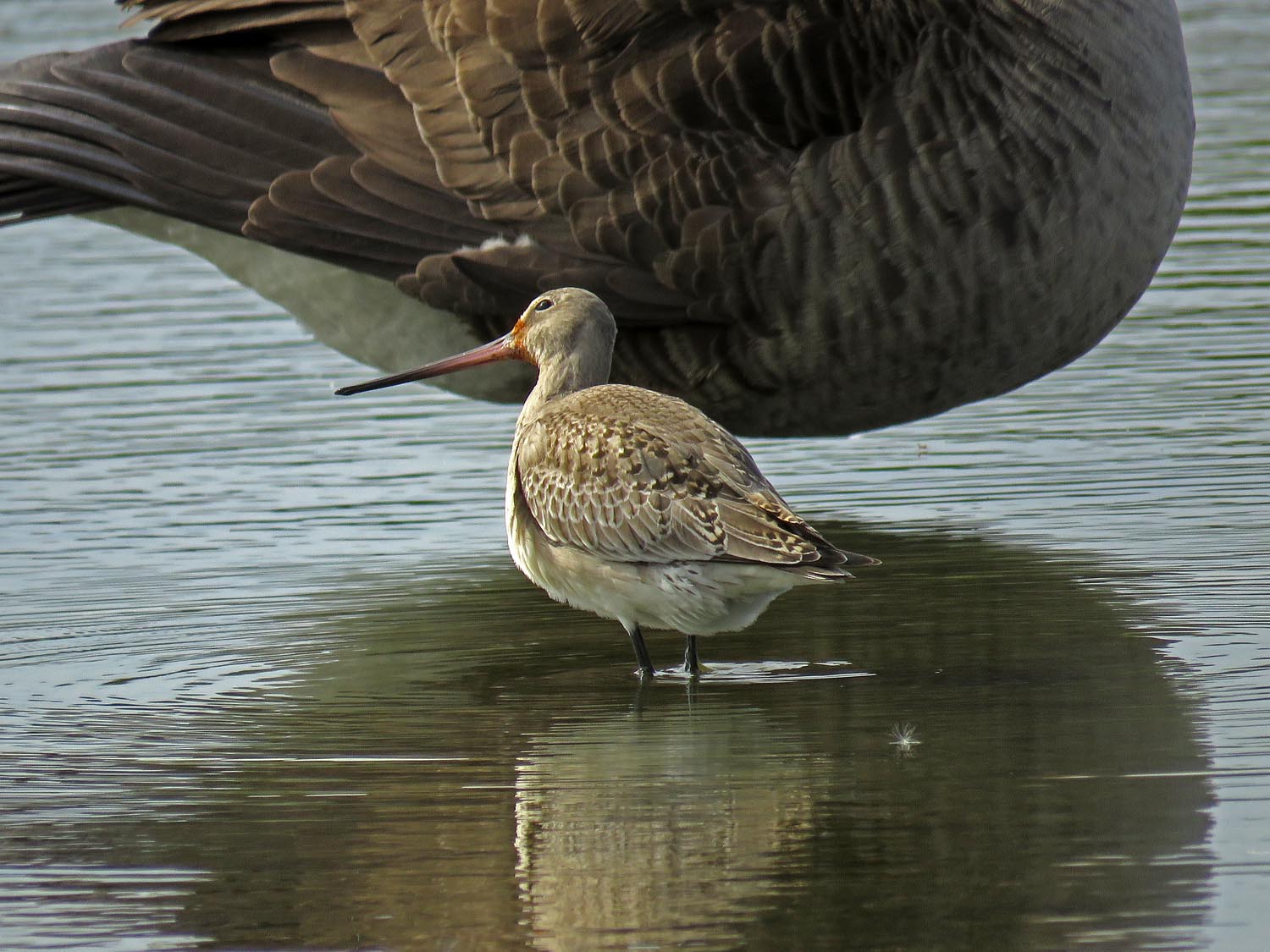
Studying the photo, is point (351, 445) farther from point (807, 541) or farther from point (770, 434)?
point (807, 541)

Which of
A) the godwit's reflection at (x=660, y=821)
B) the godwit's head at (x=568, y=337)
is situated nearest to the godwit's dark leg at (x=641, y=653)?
the godwit's reflection at (x=660, y=821)

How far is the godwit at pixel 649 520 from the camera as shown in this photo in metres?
5.41

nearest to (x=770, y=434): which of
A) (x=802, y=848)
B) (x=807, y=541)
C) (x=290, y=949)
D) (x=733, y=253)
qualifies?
(x=733, y=253)

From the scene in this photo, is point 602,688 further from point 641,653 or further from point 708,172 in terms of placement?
point 708,172

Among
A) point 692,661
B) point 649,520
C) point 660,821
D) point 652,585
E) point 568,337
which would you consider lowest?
point 660,821

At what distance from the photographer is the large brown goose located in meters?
6.91

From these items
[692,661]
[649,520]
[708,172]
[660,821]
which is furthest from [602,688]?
[708,172]

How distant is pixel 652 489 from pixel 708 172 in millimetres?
1537

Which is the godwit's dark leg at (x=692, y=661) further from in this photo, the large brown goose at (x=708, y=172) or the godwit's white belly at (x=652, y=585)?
the large brown goose at (x=708, y=172)

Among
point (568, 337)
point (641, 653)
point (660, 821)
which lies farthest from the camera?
point (568, 337)

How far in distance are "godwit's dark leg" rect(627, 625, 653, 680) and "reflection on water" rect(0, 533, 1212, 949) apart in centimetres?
10

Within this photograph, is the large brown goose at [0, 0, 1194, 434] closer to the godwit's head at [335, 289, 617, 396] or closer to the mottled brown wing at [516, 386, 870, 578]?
the godwit's head at [335, 289, 617, 396]

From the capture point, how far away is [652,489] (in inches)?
223

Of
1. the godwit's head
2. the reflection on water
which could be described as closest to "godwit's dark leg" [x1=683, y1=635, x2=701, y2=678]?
the reflection on water
